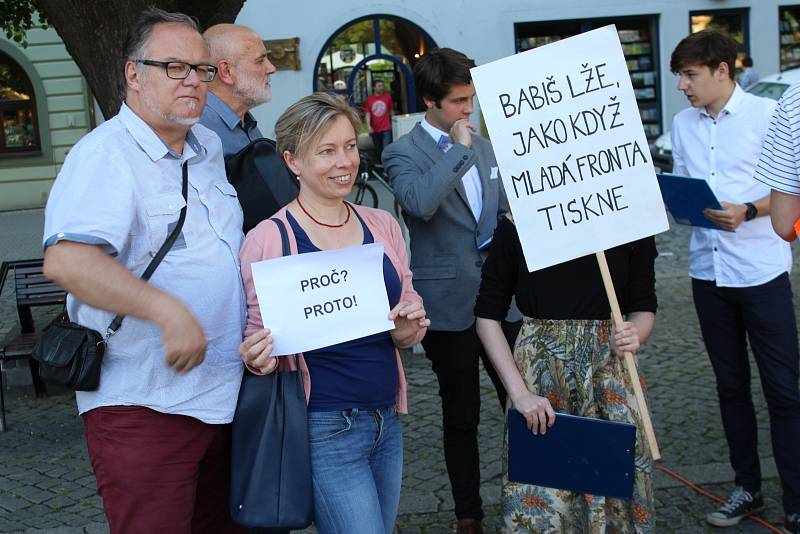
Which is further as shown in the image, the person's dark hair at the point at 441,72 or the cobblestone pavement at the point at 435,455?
the cobblestone pavement at the point at 435,455

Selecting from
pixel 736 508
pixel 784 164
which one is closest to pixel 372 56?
pixel 736 508

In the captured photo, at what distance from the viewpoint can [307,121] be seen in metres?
2.90

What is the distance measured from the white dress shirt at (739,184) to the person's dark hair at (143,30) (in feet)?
7.85

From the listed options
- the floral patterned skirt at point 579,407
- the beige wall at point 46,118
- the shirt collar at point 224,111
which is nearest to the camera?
the floral patterned skirt at point 579,407

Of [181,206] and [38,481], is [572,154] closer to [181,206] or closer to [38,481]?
[181,206]

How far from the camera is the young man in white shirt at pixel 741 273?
4121mm

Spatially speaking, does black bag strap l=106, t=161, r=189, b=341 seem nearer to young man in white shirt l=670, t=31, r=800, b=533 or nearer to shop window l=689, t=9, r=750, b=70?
young man in white shirt l=670, t=31, r=800, b=533

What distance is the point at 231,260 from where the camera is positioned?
282cm

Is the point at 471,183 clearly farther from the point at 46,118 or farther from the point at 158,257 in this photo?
the point at 46,118

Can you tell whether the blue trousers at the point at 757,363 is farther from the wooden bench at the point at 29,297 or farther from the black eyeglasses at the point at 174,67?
the wooden bench at the point at 29,297

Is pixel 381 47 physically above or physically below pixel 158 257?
above

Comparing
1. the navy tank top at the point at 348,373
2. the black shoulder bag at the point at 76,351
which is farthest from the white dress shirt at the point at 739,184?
the black shoulder bag at the point at 76,351

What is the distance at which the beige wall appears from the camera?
56.1 ft

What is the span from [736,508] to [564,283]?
1.80 metres
